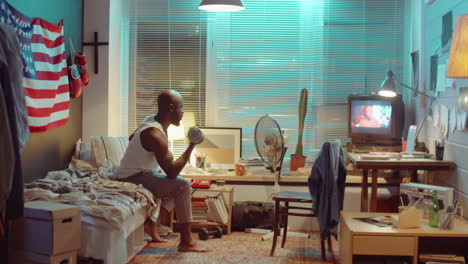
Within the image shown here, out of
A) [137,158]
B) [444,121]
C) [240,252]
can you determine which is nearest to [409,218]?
[444,121]

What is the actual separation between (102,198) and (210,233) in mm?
1389

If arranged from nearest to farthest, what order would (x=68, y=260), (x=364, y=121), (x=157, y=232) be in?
1. (x=68, y=260)
2. (x=157, y=232)
3. (x=364, y=121)

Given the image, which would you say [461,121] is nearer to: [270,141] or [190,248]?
[270,141]

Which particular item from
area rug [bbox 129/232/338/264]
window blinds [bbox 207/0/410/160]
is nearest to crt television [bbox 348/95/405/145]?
window blinds [bbox 207/0/410/160]

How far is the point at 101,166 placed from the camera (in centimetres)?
550

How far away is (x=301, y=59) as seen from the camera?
20.6 feet

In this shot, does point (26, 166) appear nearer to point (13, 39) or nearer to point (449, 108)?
point (13, 39)

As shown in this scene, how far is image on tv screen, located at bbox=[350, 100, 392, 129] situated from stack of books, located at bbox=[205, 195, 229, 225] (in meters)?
1.43

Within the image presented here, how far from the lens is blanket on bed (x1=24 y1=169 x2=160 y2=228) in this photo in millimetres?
3943

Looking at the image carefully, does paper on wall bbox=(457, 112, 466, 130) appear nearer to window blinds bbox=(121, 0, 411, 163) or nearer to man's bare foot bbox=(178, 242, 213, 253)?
window blinds bbox=(121, 0, 411, 163)

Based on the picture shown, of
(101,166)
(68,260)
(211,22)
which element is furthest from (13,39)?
(211,22)

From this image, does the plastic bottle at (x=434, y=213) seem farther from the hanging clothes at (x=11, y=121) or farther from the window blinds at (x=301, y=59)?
the hanging clothes at (x=11, y=121)

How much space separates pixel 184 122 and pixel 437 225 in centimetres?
303

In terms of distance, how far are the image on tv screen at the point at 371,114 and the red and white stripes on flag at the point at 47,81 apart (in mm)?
2576
